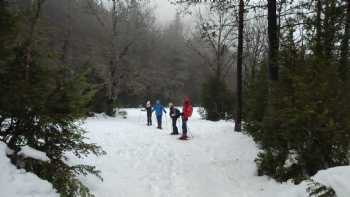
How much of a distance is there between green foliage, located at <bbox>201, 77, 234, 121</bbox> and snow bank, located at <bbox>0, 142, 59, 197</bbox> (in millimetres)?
22308

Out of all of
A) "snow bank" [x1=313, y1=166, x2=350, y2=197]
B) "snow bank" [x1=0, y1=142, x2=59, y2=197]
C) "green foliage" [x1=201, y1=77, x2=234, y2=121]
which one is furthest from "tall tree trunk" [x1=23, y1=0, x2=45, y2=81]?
"green foliage" [x1=201, y1=77, x2=234, y2=121]

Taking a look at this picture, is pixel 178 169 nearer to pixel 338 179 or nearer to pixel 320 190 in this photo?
pixel 320 190

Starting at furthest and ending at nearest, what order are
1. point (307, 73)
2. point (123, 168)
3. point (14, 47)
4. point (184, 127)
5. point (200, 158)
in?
point (184, 127), point (200, 158), point (123, 168), point (307, 73), point (14, 47)

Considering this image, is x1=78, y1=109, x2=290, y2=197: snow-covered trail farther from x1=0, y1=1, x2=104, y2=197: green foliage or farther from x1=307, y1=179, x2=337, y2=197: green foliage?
x1=307, y1=179, x2=337, y2=197: green foliage

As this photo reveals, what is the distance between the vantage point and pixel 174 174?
859cm

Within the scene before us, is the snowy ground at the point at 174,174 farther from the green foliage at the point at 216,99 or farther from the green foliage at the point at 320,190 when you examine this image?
the green foliage at the point at 216,99

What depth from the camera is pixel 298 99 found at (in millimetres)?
6699

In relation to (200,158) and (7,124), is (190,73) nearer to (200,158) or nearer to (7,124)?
(200,158)

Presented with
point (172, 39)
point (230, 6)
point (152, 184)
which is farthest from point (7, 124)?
point (172, 39)

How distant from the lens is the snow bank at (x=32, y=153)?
5368 mm

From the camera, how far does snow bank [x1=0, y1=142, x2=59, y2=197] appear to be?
475cm

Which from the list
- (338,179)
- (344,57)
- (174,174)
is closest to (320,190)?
(338,179)

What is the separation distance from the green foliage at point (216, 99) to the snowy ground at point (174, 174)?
13.3 m

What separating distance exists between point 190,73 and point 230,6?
56.1m
